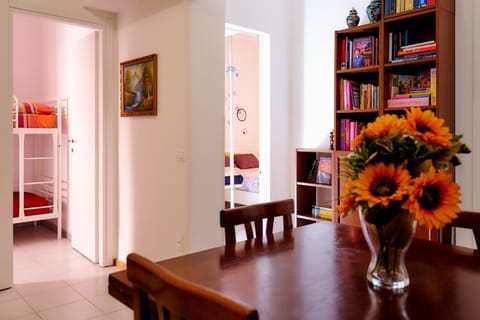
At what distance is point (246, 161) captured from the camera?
554 centimetres

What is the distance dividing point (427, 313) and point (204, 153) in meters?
2.04

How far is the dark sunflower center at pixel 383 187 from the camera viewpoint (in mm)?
995

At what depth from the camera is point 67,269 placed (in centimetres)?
356

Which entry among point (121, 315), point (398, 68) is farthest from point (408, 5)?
point (121, 315)

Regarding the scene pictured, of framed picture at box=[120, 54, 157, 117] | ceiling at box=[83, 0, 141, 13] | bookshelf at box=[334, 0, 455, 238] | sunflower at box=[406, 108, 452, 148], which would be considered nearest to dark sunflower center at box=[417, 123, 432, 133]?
sunflower at box=[406, 108, 452, 148]

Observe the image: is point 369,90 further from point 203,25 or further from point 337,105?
point 203,25

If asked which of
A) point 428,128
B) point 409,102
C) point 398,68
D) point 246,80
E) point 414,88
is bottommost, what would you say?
point 428,128

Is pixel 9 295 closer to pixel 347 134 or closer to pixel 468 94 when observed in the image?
pixel 347 134

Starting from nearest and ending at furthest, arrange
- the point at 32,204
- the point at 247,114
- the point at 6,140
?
the point at 6,140 < the point at 32,204 < the point at 247,114

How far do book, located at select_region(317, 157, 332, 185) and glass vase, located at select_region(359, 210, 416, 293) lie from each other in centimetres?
241

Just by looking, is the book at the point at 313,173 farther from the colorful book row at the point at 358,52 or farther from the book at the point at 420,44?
the book at the point at 420,44

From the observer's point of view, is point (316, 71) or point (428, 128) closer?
point (428, 128)

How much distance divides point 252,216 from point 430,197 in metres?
0.88

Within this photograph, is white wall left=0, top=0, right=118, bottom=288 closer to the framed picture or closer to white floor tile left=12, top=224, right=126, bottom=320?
white floor tile left=12, top=224, right=126, bottom=320
